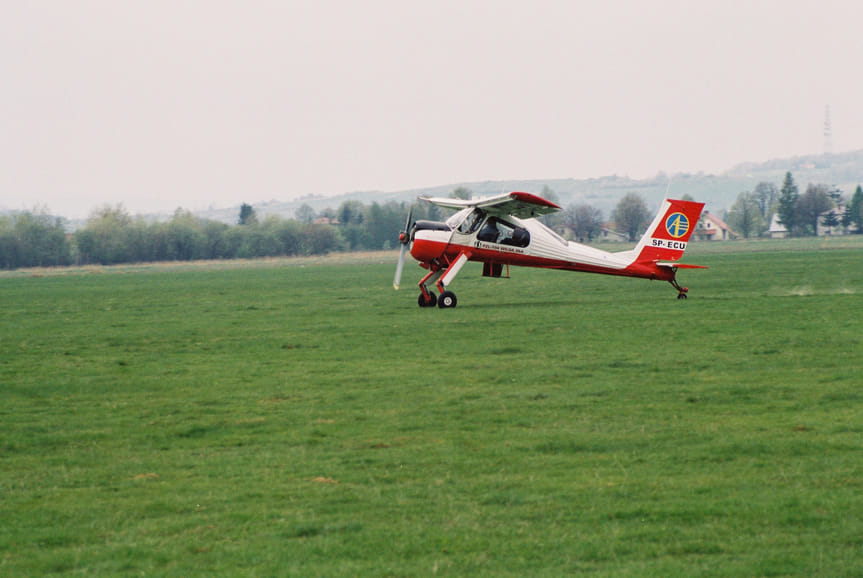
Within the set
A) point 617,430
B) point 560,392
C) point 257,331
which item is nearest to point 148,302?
point 257,331

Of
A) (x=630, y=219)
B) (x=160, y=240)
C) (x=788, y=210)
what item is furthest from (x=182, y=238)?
(x=788, y=210)

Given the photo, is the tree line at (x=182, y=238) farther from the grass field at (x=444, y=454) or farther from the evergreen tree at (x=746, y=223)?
the grass field at (x=444, y=454)

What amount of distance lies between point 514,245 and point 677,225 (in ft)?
15.3

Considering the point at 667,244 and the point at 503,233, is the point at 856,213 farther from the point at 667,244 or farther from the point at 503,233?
the point at 503,233

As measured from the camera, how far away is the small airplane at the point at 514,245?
2766 centimetres

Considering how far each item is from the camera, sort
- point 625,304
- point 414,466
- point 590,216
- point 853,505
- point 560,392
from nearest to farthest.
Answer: point 853,505 < point 414,466 < point 560,392 < point 625,304 < point 590,216

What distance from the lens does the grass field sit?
655cm

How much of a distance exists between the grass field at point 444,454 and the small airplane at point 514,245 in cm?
717

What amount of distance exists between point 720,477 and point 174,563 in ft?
14.2

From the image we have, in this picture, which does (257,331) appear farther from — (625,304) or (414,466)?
(414,466)

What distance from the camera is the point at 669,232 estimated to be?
93.7 feet

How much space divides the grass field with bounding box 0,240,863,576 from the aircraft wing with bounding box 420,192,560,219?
5.92m

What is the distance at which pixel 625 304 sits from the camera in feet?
90.0

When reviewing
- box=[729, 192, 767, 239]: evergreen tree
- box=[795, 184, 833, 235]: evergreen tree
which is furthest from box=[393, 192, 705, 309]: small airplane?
box=[729, 192, 767, 239]: evergreen tree
